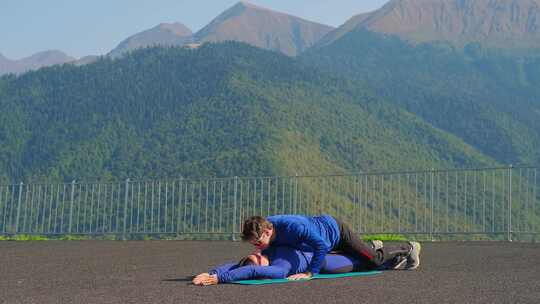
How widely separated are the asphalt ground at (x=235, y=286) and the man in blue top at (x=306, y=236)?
0.27 metres

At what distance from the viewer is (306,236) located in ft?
22.4

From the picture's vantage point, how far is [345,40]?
187625 mm

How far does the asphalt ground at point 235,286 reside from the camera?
5.86 metres

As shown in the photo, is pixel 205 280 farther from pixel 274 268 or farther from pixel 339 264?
pixel 339 264

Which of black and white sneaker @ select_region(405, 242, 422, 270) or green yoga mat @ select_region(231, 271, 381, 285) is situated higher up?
black and white sneaker @ select_region(405, 242, 422, 270)

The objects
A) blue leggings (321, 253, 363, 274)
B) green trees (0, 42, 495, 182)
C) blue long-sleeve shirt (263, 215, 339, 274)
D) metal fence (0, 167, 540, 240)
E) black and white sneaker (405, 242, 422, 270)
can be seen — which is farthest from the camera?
green trees (0, 42, 495, 182)

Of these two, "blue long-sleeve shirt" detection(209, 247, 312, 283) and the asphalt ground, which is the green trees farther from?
"blue long-sleeve shirt" detection(209, 247, 312, 283)

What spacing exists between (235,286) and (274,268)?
425mm

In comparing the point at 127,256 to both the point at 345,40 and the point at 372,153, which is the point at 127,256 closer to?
the point at 372,153

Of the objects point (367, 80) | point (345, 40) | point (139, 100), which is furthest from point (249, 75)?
point (345, 40)

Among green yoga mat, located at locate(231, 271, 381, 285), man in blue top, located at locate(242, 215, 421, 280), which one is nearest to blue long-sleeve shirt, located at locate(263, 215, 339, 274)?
man in blue top, located at locate(242, 215, 421, 280)

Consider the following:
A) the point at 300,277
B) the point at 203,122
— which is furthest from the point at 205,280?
the point at 203,122

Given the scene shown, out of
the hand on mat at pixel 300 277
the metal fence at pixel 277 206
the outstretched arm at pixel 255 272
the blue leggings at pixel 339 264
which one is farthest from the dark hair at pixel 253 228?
the metal fence at pixel 277 206

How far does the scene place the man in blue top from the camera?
21.7 ft
